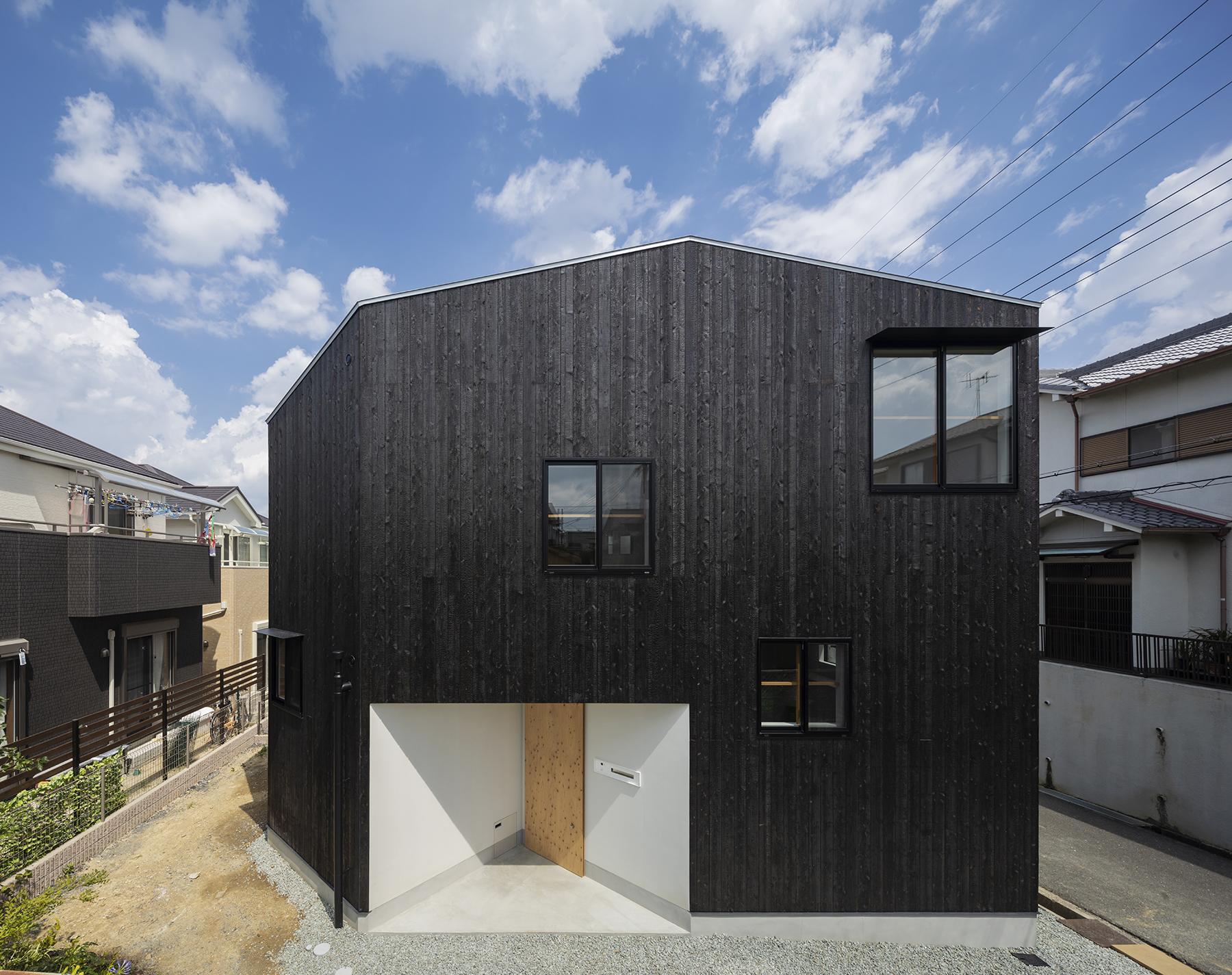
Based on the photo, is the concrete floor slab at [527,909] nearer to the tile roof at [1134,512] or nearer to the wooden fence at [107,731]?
the wooden fence at [107,731]

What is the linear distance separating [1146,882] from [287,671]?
11363 mm

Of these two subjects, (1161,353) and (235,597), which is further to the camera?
(235,597)

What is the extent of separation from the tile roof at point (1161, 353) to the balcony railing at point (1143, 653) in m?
5.20

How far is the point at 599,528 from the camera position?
5402 mm

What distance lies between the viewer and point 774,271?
551 cm

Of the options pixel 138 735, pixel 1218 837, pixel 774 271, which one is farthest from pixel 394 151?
pixel 1218 837

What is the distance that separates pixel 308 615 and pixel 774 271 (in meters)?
6.52

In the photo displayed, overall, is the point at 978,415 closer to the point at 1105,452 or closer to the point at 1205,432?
the point at 1205,432

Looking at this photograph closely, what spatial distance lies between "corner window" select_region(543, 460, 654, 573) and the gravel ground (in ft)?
11.7

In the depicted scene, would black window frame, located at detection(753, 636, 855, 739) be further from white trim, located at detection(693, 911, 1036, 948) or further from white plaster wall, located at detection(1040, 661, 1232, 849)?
white plaster wall, located at detection(1040, 661, 1232, 849)

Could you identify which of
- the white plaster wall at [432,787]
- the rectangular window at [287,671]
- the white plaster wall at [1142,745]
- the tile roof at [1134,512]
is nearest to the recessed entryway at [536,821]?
the white plaster wall at [432,787]

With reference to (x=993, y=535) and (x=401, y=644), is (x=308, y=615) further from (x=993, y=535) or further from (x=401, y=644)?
(x=993, y=535)

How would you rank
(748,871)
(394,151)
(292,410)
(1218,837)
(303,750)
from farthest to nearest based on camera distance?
1. (394,151)
2. (1218,837)
3. (292,410)
4. (303,750)
5. (748,871)

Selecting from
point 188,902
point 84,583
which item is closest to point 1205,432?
point 188,902
